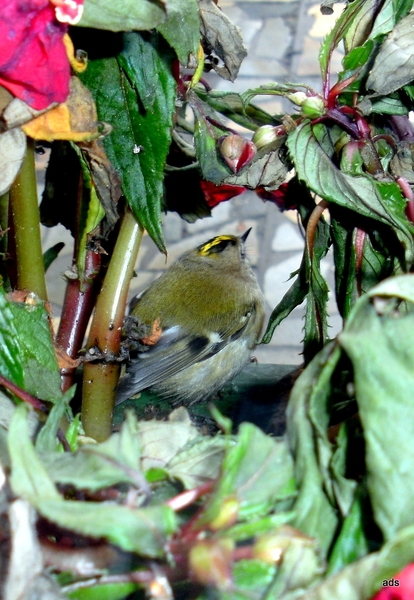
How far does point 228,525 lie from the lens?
0.18 metres

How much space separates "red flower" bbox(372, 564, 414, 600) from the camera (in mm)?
189

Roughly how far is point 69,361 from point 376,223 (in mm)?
246

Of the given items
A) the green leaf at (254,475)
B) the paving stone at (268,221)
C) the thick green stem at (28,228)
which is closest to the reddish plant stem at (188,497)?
the green leaf at (254,475)

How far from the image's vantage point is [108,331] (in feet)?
1.59

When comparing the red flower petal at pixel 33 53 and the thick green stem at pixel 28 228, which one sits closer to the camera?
the red flower petal at pixel 33 53

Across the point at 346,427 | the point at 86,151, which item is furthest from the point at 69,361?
the point at 346,427

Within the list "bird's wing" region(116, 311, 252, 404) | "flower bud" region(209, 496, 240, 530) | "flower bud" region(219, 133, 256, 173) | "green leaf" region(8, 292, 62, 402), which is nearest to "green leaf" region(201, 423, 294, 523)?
"flower bud" region(209, 496, 240, 530)

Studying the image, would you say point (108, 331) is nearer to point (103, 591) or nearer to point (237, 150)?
point (237, 150)

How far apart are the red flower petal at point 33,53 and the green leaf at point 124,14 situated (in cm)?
2

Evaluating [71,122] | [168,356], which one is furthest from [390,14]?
[168,356]

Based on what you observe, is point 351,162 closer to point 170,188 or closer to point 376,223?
point 376,223

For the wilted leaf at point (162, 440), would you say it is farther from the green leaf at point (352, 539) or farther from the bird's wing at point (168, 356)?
the bird's wing at point (168, 356)

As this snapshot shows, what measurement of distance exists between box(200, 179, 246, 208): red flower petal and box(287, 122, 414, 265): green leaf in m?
0.16

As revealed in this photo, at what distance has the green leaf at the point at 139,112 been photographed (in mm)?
393
